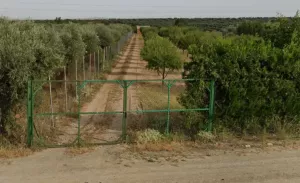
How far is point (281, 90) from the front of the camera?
12727mm

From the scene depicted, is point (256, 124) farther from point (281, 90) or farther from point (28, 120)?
point (28, 120)

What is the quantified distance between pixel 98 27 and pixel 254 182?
3184 cm

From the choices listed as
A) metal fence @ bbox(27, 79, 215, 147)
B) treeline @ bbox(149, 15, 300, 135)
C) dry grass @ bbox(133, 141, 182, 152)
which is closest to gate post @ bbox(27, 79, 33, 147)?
metal fence @ bbox(27, 79, 215, 147)

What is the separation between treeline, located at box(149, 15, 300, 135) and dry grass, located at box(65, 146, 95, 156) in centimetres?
329

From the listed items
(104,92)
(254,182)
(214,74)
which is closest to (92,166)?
(254,182)

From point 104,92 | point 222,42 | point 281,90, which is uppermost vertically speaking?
point 222,42

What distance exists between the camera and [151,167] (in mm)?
9969

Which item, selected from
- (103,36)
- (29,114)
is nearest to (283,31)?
(29,114)

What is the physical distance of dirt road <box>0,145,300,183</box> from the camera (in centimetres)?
921

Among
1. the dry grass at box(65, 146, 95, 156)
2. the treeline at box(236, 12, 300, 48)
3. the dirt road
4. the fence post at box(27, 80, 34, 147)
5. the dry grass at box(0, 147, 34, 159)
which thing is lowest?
the dirt road

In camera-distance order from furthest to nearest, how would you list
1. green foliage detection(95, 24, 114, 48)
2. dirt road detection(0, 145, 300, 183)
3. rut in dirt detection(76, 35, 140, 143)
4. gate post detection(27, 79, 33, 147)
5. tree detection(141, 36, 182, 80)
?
green foliage detection(95, 24, 114, 48) < tree detection(141, 36, 182, 80) < rut in dirt detection(76, 35, 140, 143) < gate post detection(27, 79, 33, 147) < dirt road detection(0, 145, 300, 183)

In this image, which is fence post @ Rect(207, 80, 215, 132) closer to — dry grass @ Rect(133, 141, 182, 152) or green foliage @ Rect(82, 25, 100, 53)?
dry grass @ Rect(133, 141, 182, 152)

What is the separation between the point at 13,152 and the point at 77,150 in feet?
5.63

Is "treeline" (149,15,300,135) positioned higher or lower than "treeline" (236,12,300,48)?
lower
